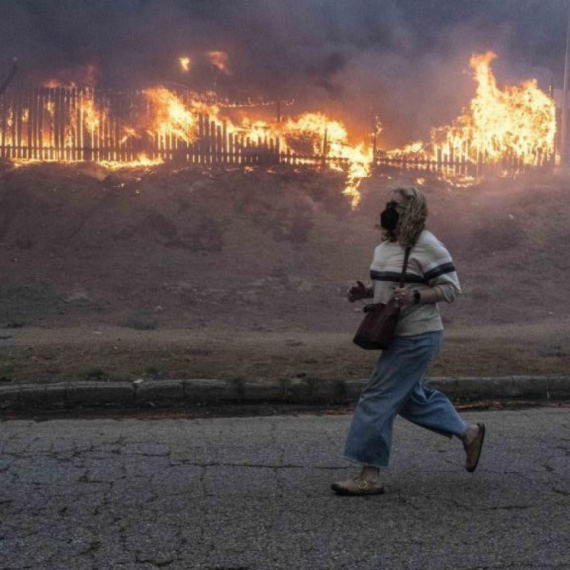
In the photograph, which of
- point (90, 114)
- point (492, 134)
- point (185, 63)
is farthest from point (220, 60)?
point (492, 134)

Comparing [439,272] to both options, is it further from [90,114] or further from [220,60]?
[220,60]

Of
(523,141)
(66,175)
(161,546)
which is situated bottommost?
(161,546)

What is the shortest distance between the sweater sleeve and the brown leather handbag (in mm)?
115

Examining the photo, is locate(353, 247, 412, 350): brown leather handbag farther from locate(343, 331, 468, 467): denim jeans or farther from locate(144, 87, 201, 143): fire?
locate(144, 87, 201, 143): fire

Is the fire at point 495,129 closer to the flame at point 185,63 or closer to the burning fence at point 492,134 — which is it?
the burning fence at point 492,134

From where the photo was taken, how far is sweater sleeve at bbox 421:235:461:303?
446 centimetres

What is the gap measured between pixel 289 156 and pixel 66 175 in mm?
5721

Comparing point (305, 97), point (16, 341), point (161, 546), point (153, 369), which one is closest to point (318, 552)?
point (161, 546)

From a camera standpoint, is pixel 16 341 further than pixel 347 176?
No

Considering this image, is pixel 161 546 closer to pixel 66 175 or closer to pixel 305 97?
pixel 66 175

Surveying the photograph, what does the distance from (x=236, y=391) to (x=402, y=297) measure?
344 cm

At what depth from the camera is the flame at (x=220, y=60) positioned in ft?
78.1

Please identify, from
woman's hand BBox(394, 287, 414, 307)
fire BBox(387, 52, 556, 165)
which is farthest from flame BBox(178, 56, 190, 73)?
woman's hand BBox(394, 287, 414, 307)

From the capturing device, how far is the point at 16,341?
9742 mm
